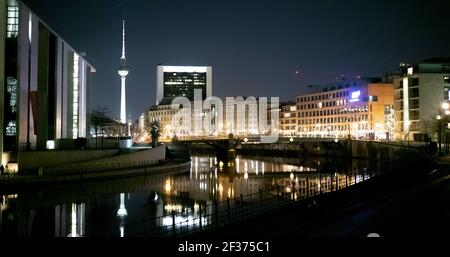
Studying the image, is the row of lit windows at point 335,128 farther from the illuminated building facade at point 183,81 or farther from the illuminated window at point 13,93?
the illuminated window at point 13,93

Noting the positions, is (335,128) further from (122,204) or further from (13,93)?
(122,204)

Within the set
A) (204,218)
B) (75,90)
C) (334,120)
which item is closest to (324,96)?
(334,120)

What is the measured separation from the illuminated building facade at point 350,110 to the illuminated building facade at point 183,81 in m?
69.5

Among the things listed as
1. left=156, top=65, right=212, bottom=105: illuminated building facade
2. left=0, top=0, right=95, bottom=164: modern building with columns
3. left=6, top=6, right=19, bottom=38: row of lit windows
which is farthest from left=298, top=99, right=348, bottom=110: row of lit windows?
left=6, top=6, right=19, bottom=38: row of lit windows

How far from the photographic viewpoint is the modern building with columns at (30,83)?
144 ft

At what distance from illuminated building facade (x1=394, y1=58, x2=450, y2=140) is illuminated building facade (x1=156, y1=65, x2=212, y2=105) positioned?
112721 mm

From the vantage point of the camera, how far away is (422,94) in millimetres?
84312

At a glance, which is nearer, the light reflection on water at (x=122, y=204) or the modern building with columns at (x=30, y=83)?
the light reflection on water at (x=122, y=204)

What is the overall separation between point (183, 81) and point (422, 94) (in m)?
125

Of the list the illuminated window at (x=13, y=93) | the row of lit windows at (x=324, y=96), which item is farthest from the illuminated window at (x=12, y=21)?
the row of lit windows at (x=324, y=96)
